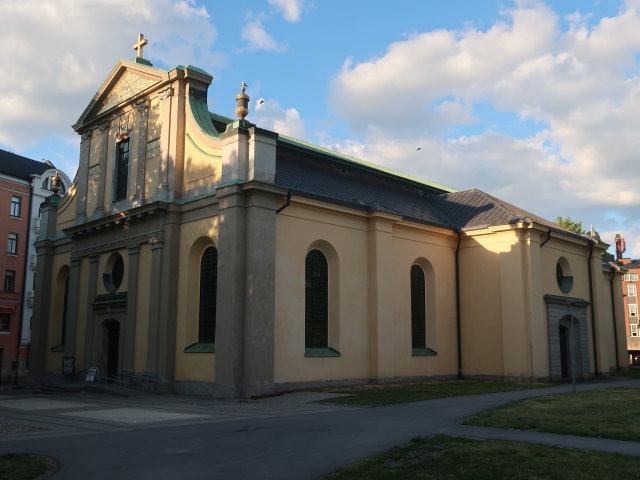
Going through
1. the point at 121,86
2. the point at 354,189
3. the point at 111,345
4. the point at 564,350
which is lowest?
the point at 564,350

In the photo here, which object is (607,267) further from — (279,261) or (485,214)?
(279,261)

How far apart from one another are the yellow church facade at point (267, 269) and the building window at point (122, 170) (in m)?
0.11

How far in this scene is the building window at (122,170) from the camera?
1113 inches

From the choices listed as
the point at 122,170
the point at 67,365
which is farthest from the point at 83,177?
the point at 67,365

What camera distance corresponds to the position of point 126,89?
2877 centimetres

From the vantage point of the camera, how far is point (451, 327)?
2983 centimetres

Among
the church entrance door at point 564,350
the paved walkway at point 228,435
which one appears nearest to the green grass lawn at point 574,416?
the paved walkway at point 228,435

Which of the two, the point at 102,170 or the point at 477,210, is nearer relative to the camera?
the point at 102,170

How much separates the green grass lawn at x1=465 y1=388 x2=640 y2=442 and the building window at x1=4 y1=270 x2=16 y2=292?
1624 inches

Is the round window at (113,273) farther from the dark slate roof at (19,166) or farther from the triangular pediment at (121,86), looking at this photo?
the dark slate roof at (19,166)

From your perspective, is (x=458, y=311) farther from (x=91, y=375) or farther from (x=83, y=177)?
(x=83, y=177)

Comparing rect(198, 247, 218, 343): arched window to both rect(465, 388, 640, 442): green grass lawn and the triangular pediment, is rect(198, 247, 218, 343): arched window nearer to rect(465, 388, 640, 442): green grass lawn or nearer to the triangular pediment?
the triangular pediment

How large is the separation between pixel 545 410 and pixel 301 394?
8.63 m

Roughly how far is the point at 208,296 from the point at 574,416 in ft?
45.1
